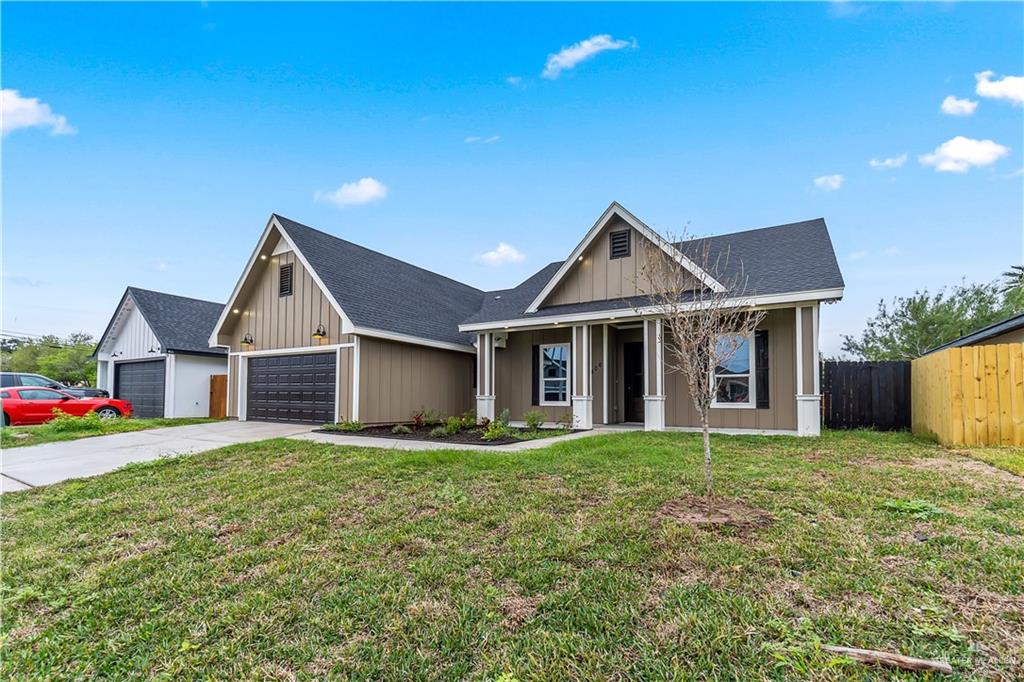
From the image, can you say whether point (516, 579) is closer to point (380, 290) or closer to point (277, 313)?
point (380, 290)

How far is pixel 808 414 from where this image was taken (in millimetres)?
8938

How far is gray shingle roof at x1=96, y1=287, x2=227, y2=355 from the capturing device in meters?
16.0

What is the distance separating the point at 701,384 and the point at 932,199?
14.2 metres

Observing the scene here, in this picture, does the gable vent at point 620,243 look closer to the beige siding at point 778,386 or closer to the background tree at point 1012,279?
the beige siding at point 778,386

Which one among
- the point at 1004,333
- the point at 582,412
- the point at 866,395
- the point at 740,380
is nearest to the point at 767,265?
the point at 740,380

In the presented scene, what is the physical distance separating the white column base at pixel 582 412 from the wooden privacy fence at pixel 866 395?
18.0 feet

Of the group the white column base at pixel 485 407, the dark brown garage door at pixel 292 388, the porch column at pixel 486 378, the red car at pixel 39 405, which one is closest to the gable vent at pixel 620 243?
the porch column at pixel 486 378

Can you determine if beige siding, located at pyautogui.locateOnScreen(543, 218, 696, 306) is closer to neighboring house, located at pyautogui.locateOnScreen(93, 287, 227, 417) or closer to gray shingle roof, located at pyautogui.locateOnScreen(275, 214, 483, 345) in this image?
gray shingle roof, located at pyautogui.locateOnScreen(275, 214, 483, 345)

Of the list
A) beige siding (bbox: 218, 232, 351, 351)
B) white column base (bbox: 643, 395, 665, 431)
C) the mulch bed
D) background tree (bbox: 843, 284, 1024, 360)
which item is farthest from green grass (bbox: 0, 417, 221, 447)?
background tree (bbox: 843, 284, 1024, 360)

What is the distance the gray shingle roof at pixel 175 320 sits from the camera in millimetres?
15961

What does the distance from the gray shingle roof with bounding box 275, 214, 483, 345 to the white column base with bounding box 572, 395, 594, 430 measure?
Answer: 15.8 feet

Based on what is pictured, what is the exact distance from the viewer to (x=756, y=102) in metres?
11.7

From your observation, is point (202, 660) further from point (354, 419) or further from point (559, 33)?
point (559, 33)

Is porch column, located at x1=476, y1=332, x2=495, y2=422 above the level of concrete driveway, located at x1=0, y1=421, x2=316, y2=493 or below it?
above
